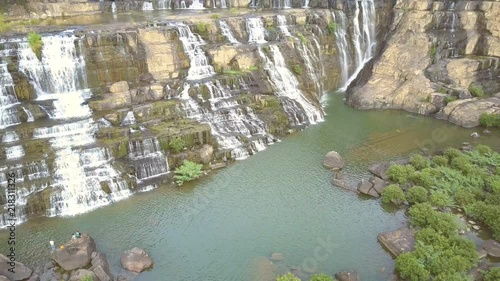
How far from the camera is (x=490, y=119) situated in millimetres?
33750

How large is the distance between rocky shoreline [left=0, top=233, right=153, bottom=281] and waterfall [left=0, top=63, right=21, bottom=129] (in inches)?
505

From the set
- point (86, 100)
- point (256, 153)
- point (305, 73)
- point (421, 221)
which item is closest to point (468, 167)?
point (421, 221)

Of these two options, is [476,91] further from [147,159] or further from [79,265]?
[79,265]

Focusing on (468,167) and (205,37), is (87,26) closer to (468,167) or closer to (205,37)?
(205,37)

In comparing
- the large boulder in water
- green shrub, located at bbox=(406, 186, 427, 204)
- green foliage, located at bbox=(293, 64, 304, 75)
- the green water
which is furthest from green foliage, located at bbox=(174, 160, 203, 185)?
green foliage, located at bbox=(293, 64, 304, 75)

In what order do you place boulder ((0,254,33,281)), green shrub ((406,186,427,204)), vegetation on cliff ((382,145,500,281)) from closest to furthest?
vegetation on cliff ((382,145,500,281)) < boulder ((0,254,33,281)) < green shrub ((406,186,427,204))

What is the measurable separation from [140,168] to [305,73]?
20.0 m

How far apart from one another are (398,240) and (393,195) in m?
4.03

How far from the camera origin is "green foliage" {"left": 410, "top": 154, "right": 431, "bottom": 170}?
1081 inches

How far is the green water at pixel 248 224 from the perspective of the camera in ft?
66.7

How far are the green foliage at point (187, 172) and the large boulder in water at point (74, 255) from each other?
7971 millimetres

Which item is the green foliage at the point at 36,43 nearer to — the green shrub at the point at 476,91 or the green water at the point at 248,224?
the green water at the point at 248,224

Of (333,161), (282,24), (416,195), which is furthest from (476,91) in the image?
(282,24)

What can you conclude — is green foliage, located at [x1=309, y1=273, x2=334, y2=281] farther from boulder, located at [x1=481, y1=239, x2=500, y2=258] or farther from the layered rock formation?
the layered rock formation
